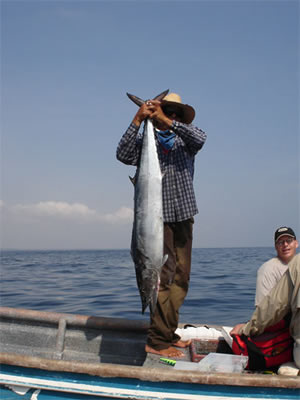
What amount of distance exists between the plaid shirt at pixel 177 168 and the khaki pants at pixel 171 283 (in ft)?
0.53

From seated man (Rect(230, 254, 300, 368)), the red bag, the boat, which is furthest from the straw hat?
the boat

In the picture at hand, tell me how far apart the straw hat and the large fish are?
3.36ft

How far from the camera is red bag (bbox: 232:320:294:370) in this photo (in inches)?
160

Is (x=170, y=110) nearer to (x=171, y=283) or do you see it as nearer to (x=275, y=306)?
(x=171, y=283)

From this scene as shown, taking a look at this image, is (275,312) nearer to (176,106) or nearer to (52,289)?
(176,106)

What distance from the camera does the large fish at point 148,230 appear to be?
3.88 m

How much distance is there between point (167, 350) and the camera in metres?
4.81

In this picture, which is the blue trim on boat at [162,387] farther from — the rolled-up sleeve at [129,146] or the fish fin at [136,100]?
the fish fin at [136,100]

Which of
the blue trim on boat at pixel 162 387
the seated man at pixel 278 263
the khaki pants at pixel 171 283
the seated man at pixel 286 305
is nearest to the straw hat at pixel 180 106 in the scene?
the khaki pants at pixel 171 283

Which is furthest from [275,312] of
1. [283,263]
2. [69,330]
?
[69,330]

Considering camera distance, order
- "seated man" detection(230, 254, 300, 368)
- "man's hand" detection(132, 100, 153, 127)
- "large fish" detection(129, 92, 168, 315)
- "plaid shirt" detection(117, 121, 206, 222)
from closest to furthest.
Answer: "seated man" detection(230, 254, 300, 368) < "large fish" detection(129, 92, 168, 315) < "man's hand" detection(132, 100, 153, 127) < "plaid shirt" detection(117, 121, 206, 222)

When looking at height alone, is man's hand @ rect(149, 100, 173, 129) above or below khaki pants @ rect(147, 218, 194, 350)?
above

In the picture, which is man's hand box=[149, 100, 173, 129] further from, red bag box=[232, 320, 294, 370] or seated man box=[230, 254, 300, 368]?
red bag box=[232, 320, 294, 370]

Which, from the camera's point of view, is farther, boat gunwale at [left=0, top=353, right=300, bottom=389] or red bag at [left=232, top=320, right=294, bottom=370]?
red bag at [left=232, top=320, right=294, bottom=370]
